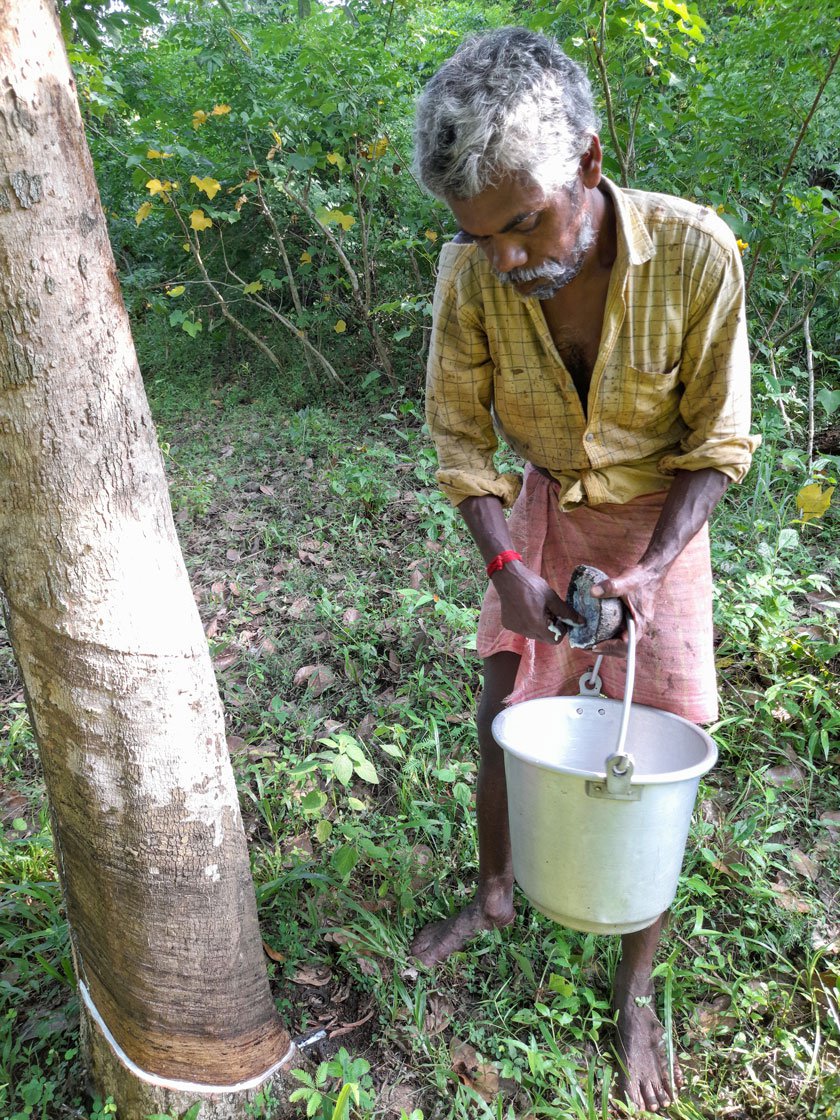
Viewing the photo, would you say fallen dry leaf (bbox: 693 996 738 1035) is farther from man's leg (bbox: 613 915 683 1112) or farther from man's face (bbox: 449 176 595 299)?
man's face (bbox: 449 176 595 299)

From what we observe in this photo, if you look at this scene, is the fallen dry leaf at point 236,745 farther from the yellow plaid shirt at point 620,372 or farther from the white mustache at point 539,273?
the white mustache at point 539,273

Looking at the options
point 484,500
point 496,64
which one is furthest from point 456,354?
point 496,64

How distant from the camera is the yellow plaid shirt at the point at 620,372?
1502 millimetres

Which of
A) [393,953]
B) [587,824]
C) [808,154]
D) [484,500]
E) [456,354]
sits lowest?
[393,953]

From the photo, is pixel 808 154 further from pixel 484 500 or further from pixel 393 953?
pixel 393 953

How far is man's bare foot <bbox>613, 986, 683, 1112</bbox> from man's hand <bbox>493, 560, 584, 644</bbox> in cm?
89

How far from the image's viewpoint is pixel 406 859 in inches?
84.2

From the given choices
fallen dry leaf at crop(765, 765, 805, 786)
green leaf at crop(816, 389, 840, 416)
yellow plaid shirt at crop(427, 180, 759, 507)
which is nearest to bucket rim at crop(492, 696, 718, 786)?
yellow plaid shirt at crop(427, 180, 759, 507)

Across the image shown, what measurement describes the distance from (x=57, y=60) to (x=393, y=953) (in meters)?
1.93

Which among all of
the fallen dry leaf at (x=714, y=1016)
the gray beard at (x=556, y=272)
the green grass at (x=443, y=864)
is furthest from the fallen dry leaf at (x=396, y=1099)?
the gray beard at (x=556, y=272)

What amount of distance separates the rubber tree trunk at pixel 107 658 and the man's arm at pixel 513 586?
66cm

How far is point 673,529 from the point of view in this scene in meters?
1.59

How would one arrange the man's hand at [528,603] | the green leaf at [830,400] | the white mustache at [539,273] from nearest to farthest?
the white mustache at [539,273] → the man's hand at [528,603] → the green leaf at [830,400]

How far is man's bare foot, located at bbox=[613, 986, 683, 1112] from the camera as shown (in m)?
1.72
